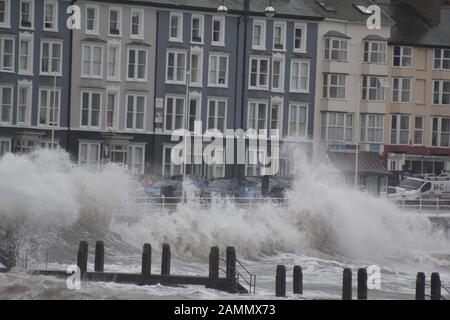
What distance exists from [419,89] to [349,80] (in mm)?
5438

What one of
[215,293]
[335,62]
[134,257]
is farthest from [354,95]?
[215,293]

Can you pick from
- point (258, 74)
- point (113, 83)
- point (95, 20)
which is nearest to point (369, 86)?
point (258, 74)

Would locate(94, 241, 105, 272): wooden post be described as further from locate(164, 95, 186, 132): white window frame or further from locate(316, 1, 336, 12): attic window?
locate(316, 1, 336, 12): attic window

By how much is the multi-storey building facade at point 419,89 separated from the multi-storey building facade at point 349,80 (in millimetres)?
1145

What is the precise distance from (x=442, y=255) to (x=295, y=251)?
25.4 feet

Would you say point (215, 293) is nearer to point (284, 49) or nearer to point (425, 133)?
point (284, 49)

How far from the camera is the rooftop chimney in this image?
3467 inches

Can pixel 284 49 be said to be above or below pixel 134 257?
above

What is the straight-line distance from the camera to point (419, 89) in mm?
88312

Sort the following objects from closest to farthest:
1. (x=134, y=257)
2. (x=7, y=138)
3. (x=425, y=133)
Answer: (x=134, y=257) → (x=7, y=138) → (x=425, y=133)

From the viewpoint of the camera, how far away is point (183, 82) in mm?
78562

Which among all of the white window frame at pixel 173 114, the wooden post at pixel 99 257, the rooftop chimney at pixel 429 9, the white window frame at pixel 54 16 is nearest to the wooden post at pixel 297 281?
the wooden post at pixel 99 257

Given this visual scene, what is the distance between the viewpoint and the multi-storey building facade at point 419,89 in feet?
286
